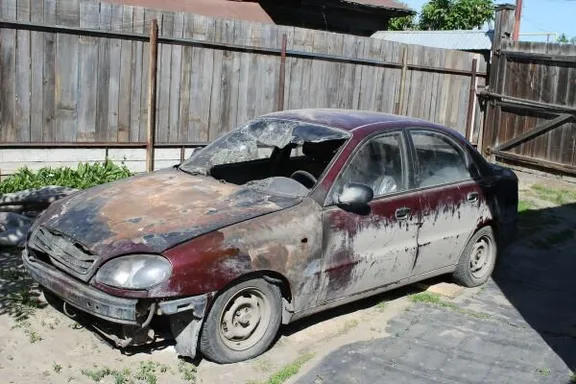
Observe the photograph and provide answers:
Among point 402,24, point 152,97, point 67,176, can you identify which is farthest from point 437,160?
point 402,24

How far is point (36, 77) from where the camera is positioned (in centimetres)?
791

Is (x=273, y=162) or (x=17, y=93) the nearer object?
(x=273, y=162)

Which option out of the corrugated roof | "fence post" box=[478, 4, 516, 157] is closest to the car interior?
"fence post" box=[478, 4, 516, 157]

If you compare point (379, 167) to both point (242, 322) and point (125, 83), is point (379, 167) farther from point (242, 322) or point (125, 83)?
point (125, 83)

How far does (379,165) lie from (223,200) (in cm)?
136

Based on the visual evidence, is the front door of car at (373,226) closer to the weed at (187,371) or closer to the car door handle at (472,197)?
the car door handle at (472,197)

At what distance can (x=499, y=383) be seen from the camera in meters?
4.55

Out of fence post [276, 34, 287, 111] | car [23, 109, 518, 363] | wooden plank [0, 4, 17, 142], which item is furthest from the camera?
fence post [276, 34, 287, 111]

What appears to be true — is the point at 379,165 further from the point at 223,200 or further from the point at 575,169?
the point at 575,169

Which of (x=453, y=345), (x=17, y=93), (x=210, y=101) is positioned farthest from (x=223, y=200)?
(x=210, y=101)

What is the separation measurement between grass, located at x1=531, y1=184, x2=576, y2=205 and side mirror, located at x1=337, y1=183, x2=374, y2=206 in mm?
7066

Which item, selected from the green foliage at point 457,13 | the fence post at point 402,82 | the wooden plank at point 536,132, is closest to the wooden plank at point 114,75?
the fence post at point 402,82

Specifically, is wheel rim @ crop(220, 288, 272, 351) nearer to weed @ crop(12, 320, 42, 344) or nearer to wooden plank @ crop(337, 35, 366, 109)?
weed @ crop(12, 320, 42, 344)

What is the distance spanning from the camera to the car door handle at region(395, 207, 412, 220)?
5.46 meters
